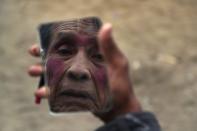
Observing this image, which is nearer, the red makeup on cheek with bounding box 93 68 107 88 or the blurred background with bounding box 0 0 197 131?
the red makeup on cheek with bounding box 93 68 107 88

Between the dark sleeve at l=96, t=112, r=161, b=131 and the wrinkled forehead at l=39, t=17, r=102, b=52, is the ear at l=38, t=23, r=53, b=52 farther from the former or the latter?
the dark sleeve at l=96, t=112, r=161, b=131

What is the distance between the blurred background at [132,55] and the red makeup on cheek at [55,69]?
3.37ft

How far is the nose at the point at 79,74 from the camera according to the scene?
768 mm

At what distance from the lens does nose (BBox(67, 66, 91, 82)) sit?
768mm

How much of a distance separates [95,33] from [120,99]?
125mm

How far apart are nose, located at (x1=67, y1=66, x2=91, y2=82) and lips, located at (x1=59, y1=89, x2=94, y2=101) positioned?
0.02 meters

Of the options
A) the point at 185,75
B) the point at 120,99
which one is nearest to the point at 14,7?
the point at 185,75

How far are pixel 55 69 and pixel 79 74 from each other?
4 cm

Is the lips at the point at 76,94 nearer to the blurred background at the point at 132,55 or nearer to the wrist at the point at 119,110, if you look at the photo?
the wrist at the point at 119,110

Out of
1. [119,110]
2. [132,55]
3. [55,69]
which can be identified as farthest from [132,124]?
[132,55]

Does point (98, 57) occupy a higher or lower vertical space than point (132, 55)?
higher

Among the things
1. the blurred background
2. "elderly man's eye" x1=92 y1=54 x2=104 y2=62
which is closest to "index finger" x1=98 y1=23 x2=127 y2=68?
"elderly man's eye" x1=92 y1=54 x2=104 y2=62

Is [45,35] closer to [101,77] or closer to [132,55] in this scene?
[101,77]

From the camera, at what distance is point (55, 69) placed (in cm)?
79
